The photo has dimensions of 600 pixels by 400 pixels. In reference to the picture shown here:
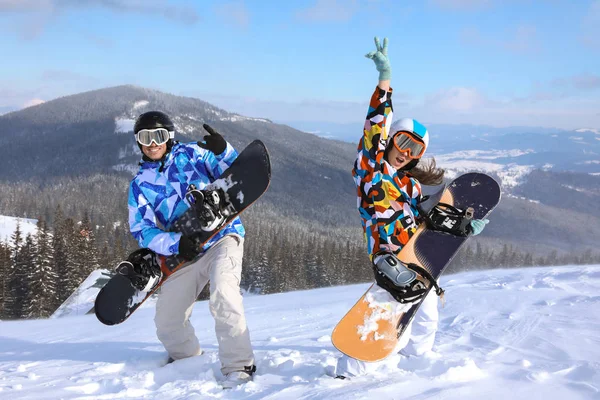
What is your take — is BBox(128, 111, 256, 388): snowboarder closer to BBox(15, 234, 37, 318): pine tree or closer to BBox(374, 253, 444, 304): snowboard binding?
BBox(374, 253, 444, 304): snowboard binding

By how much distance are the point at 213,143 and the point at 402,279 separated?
2.19 meters

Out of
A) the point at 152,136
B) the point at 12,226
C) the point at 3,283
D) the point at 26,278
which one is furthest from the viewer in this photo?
the point at 12,226

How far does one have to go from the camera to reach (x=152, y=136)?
4.36 m

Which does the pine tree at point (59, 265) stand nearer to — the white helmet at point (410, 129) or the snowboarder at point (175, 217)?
the snowboarder at point (175, 217)

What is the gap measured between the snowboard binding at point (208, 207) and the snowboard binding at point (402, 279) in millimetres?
1532

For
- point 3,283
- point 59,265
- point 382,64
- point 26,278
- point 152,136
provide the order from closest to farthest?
1. point 382,64
2. point 152,136
3. point 3,283
4. point 26,278
5. point 59,265

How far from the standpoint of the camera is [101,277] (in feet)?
91.4

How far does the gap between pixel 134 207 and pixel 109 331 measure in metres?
2.80

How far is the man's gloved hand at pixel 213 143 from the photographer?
434cm

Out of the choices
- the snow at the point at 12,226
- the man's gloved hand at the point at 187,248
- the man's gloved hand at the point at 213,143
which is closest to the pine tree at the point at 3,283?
the man's gloved hand at the point at 187,248

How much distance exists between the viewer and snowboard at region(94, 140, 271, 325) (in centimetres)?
427

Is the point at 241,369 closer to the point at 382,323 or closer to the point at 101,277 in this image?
the point at 382,323

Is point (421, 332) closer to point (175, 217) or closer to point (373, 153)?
point (373, 153)

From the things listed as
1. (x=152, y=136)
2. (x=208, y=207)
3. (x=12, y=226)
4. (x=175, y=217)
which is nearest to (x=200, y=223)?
(x=208, y=207)
